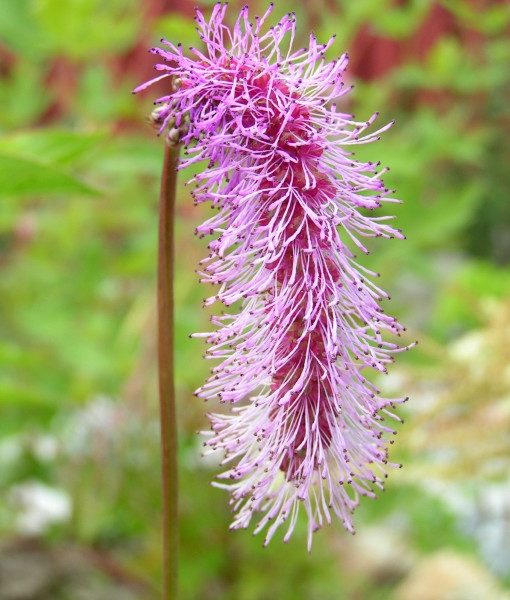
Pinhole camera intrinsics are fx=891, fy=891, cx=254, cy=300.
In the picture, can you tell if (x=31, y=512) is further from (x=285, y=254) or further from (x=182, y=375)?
(x=285, y=254)

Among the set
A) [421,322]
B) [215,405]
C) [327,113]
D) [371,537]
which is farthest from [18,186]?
[421,322]

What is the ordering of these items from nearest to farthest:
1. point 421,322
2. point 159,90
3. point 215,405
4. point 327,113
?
point 327,113, point 215,405, point 159,90, point 421,322

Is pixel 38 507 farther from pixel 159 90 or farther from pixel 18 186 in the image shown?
pixel 18 186

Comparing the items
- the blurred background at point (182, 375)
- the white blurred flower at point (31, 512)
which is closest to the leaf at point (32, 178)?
the blurred background at point (182, 375)

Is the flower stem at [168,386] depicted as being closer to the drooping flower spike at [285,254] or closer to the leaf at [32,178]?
the drooping flower spike at [285,254]

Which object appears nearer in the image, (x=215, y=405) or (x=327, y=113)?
(x=327, y=113)

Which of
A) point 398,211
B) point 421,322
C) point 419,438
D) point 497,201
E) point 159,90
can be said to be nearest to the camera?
point 419,438
